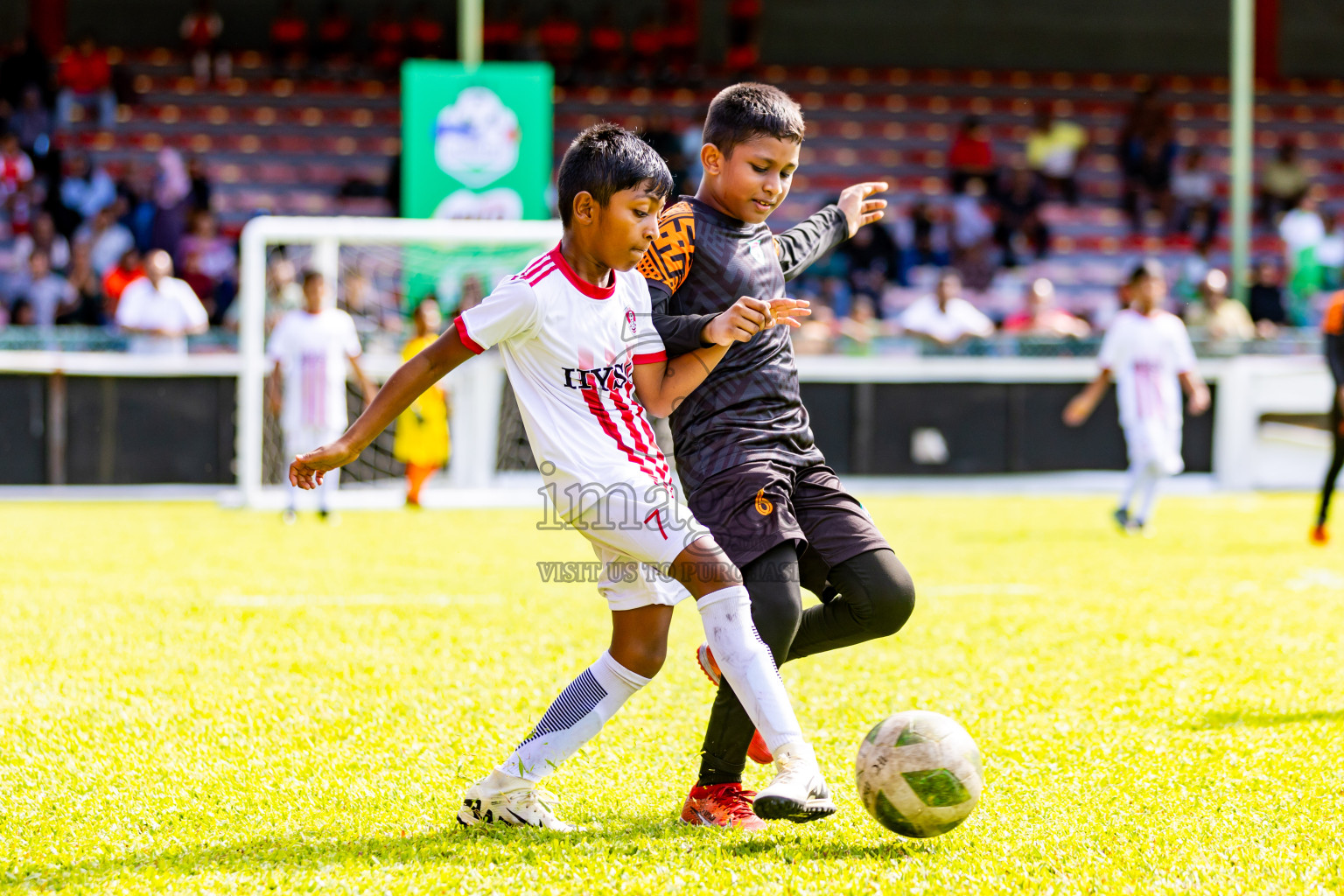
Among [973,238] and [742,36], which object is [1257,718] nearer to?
[973,238]

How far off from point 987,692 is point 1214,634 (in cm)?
179

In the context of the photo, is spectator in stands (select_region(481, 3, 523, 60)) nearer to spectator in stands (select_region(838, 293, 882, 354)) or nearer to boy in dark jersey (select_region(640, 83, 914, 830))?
spectator in stands (select_region(838, 293, 882, 354))

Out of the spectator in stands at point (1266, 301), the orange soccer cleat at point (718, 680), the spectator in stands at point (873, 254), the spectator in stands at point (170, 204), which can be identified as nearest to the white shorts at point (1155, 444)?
the spectator in stands at point (1266, 301)

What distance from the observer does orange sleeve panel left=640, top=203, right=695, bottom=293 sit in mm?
3555

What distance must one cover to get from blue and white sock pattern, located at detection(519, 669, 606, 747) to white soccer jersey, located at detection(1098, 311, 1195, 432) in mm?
8494

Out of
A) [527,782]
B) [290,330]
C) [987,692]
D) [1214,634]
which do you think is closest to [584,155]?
[527,782]

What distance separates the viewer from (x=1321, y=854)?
3244 millimetres

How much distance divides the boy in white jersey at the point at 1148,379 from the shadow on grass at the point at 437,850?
320 inches

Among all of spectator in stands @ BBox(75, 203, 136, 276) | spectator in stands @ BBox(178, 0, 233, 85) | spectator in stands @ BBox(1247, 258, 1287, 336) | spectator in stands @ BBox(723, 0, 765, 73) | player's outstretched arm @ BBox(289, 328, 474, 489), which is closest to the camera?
player's outstretched arm @ BBox(289, 328, 474, 489)

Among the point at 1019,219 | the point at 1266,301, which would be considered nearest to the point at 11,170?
the point at 1019,219

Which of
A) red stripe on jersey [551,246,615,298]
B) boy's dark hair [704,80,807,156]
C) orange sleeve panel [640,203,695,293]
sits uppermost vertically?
boy's dark hair [704,80,807,156]

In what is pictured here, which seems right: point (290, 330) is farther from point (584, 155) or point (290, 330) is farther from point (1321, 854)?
point (1321, 854)

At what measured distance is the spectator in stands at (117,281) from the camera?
50.5ft

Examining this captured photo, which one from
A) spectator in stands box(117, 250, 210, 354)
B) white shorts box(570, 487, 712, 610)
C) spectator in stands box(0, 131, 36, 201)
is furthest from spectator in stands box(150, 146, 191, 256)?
white shorts box(570, 487, 712, 610)
